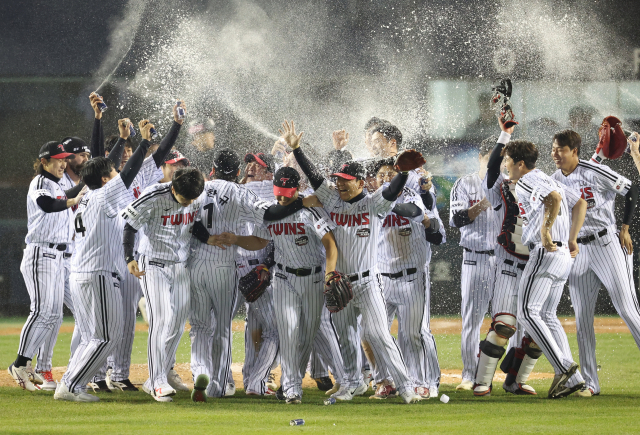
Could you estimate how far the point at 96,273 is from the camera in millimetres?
5270

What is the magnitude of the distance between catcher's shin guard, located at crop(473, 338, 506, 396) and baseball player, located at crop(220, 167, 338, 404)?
122 cm

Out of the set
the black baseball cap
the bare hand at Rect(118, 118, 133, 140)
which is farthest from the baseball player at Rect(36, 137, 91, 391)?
the black baseball cap

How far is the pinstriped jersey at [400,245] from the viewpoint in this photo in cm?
567

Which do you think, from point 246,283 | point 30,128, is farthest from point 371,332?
point 30,128

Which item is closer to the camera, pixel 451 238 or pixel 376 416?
pixel 376 416

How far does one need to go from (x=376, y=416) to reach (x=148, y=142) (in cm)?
246

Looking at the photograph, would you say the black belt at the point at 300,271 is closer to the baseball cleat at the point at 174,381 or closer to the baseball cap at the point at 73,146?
the baseball cleat at the point at 174,381

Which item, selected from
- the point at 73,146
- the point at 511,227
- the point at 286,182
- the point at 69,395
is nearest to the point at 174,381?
the point at 69,395

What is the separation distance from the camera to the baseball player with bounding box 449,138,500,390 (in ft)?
19.8

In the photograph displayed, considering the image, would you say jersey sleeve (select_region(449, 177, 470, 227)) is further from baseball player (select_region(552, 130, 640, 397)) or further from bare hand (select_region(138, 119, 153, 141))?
bare hand (select_region(138, 119, 153, 141))

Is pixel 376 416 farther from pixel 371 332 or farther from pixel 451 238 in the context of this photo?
pixel 451 238

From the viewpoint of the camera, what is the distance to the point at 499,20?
1409 centimetres

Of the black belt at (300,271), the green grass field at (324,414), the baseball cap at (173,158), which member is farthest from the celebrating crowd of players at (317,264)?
the baseball cap at (173,158)

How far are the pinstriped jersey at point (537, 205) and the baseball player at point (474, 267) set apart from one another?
1.92 feet
